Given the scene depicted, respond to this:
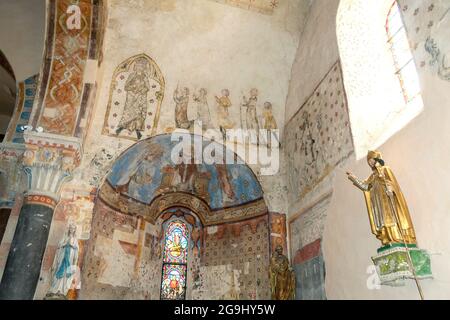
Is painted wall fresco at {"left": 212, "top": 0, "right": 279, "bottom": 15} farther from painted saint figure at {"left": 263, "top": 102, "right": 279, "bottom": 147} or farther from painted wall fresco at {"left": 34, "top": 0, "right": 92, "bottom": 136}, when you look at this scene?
painted wall fresco at {"left": 34, "top": 0, "right": 92, "bottom": 136}

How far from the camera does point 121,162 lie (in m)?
9.40

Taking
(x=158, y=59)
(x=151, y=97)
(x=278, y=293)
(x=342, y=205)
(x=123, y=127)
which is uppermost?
(x=158, y=59)

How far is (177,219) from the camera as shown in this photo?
1191 centimetres

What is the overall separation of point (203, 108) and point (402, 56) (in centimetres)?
495

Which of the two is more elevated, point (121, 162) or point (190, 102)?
point (190, 102)

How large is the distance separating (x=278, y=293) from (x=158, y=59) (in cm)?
613

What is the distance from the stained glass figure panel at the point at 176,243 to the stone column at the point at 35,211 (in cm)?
427

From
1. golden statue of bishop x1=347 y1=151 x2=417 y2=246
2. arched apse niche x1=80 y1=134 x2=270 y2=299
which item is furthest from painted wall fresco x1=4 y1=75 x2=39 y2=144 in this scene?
golden statue of bishop x1=347 y1=151 x2=417 y2=246

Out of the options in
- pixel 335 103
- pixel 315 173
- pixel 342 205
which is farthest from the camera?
pixel 315 173

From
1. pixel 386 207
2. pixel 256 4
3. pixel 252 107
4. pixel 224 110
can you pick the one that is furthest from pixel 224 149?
pixel 386 207

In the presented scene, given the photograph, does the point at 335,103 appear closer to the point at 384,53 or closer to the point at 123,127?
the point at 384,53

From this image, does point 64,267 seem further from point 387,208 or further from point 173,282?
point 387,208

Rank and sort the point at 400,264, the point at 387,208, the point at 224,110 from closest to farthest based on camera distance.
Result: the point at 400,264 → the point at 387,208 → the point at 224,110

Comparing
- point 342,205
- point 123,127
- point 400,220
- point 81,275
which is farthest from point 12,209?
point 400,220
